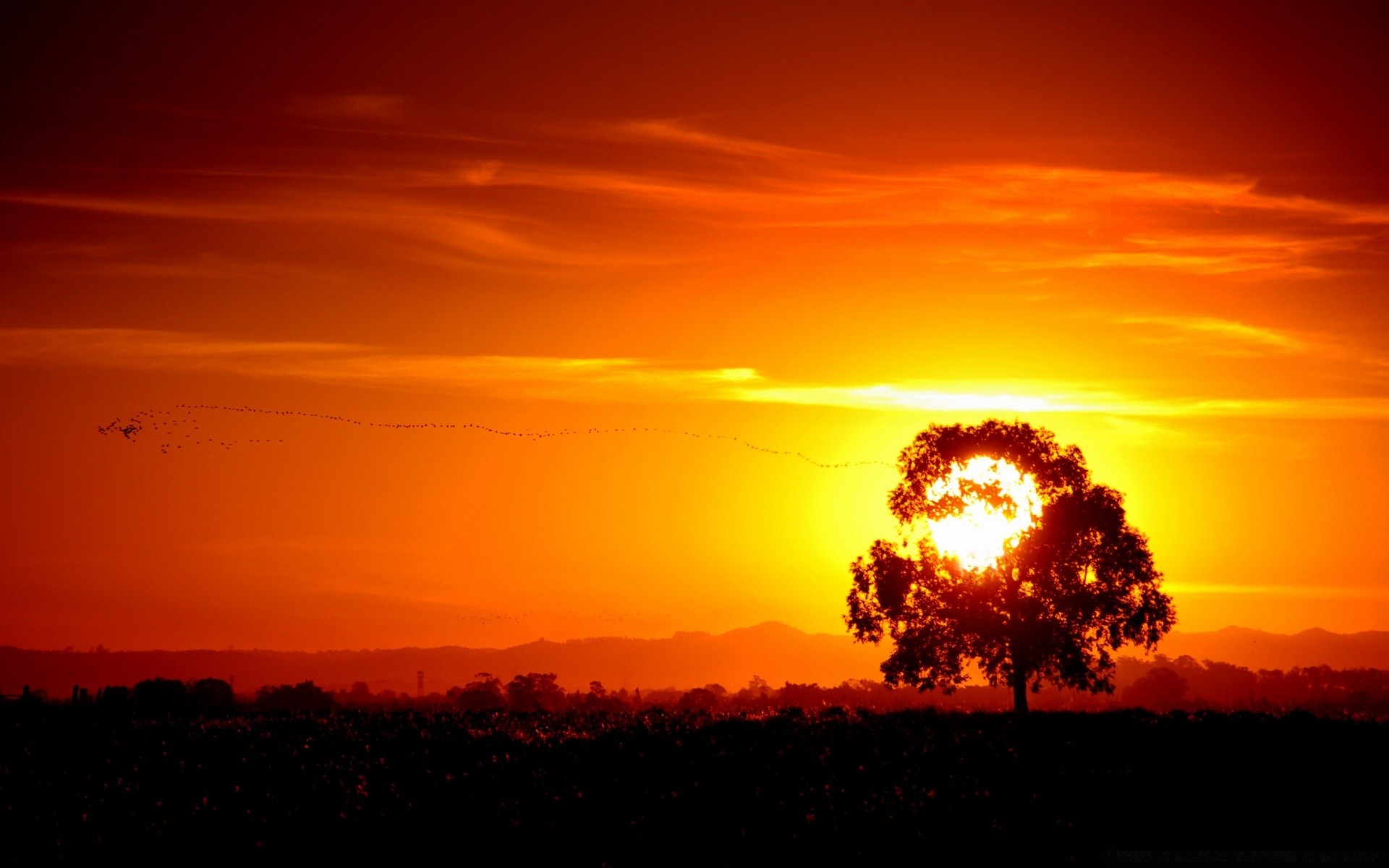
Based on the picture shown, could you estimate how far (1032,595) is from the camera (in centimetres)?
5819

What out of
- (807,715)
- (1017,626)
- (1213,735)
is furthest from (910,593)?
(1213,735)

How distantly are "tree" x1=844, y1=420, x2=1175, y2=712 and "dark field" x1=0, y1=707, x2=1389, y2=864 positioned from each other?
42.2 feet

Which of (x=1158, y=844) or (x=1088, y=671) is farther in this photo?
(x=1088, y=671)

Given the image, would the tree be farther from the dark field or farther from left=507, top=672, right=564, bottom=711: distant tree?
left=507, top=672, right=564, bottom=711: distant tree

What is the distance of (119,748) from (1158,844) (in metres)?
30.5

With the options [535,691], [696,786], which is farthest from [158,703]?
[535,691]

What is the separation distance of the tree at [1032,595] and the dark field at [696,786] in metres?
12.9

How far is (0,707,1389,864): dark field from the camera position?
31.3 metres

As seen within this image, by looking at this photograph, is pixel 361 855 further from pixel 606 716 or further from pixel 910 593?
pixel 910 593

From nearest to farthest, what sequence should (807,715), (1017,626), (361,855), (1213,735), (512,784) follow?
1. (361,855)
2. (512,784)
3. (1213,735)
4. (807,715)
5. (1017,626)

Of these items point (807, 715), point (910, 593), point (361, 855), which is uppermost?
point (910, 593)

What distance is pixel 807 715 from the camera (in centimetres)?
4509

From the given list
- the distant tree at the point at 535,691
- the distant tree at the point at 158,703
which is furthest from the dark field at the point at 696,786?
the distant tree at the point at 535,691

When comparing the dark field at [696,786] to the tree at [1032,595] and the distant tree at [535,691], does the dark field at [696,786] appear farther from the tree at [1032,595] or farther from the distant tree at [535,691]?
the distant tree at [535,691]
